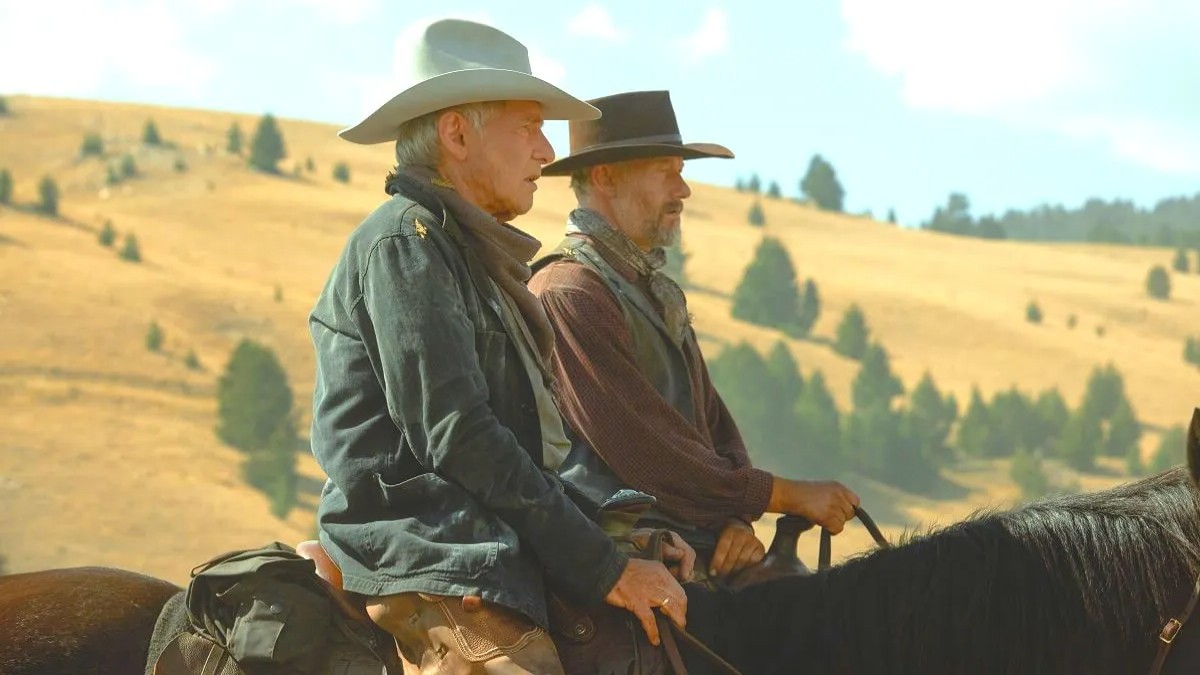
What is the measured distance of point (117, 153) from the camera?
80812 mm

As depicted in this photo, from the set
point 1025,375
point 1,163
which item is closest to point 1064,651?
point 1025,375

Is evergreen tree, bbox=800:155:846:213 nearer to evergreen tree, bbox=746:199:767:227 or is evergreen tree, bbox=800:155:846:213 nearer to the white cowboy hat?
evergreen tree, bbox=746:199:767:227

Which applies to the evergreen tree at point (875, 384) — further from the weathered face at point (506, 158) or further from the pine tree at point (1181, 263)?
the weathered face at point (506, 158)

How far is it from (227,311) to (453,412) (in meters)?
56.8

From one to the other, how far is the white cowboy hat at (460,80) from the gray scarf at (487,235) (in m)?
0.15

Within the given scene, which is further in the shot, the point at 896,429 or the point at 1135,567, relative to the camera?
the point at 896,429

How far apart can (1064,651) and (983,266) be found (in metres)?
92.0

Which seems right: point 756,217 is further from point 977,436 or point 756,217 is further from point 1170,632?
point 1170,632

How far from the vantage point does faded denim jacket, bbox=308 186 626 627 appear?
11.5 ft

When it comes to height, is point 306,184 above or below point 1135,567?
below

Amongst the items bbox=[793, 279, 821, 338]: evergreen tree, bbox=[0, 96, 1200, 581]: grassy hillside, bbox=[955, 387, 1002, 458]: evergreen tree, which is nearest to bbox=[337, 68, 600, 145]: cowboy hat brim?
bbox=[0, 96, 1200, 581]: grassy hillside

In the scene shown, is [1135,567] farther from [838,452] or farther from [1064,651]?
[838,452]

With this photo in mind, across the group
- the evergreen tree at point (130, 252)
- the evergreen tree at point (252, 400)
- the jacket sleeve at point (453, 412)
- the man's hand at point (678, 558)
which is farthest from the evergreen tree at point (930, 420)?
the jacket sleeve at point (453, 412)

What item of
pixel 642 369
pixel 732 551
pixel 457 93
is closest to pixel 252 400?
pixel 642 369
